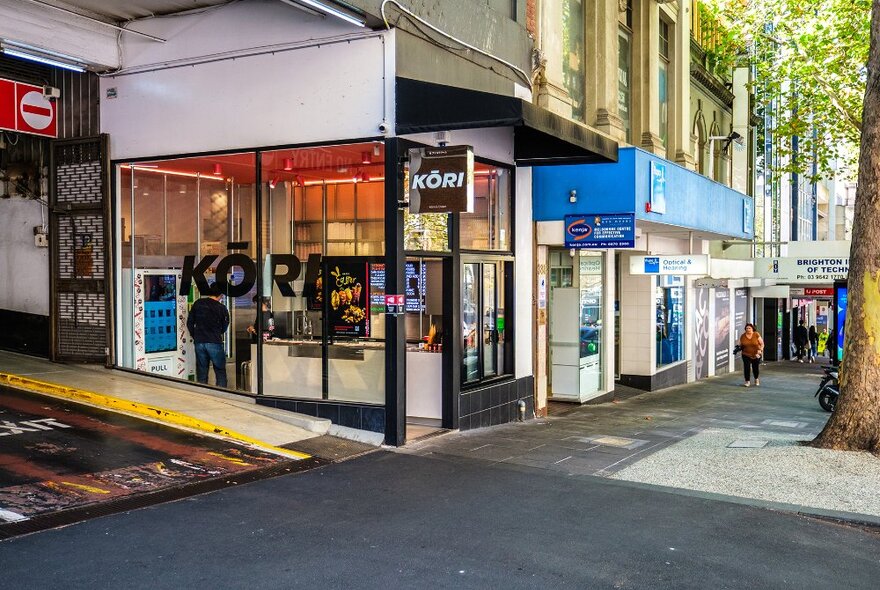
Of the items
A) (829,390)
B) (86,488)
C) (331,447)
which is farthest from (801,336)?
(86,488)

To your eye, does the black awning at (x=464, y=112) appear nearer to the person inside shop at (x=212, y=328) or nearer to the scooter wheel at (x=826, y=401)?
the person inside shop at (x=212, y=328)

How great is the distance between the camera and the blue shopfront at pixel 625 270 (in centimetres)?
1366

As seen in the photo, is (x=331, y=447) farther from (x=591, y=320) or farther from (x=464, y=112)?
(x=591, y=320)

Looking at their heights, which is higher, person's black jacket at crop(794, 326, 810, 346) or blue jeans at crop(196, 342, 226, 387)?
blue jeans at crop(196, 342, 226, 387)

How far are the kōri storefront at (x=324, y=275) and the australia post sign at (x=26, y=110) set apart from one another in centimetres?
145

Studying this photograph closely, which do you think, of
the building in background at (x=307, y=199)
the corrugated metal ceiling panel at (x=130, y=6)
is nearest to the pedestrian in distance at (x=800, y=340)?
the building in background at (x=307, y=199)

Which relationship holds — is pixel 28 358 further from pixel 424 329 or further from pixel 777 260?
pixel 777 260

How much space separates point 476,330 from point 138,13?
21.5 feet

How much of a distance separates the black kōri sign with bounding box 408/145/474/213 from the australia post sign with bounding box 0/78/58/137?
6349mm

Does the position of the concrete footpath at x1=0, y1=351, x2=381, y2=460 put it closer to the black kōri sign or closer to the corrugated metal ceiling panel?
the black kōri sign

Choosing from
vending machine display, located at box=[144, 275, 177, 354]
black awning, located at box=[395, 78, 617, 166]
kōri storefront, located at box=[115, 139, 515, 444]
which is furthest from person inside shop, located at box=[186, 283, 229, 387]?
black awning, located at box=[395, 78, 617, 166]

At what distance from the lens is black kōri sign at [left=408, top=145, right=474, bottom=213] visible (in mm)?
9984

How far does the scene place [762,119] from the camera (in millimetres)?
31969

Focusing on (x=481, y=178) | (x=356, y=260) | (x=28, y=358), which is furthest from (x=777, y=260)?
(x=28, y=358)
